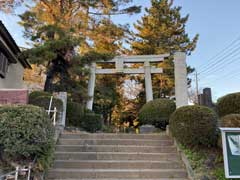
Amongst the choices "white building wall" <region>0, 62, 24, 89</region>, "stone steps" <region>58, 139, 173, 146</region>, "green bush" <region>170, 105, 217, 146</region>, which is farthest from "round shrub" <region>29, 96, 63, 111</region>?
"green bush" <region>170, 105, 217, 146</region>

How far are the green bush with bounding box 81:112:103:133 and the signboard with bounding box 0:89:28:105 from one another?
4.60m

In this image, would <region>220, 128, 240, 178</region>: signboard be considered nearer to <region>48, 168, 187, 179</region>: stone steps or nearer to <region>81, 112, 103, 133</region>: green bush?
<region>48, 168, 187, 179</region>: stone steps

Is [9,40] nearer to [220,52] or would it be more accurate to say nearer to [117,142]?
[117,142]

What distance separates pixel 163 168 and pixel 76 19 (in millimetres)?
9892

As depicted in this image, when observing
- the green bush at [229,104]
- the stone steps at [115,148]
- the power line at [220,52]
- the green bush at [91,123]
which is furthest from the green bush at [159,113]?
the power line at [220,52]

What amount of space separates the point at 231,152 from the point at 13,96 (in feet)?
20.8

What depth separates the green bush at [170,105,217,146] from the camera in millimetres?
5719

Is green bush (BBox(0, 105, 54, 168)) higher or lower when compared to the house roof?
lower

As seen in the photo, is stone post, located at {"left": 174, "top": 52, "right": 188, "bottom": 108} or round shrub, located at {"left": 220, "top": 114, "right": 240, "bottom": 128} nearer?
round shrub, located at {"left": 220, "top": 114, "right": 240, "bottom": 128}

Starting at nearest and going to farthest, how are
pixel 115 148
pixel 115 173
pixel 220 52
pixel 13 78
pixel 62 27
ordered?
pixel 115 173
pixel 115 148
pixel 62 27
pixel 13 78
pixel 220 52

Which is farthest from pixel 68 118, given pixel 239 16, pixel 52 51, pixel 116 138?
pixel 239 16

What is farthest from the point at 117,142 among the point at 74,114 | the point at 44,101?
the point at 74,114

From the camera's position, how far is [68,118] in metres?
11.3

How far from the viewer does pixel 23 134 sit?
15.3ft
